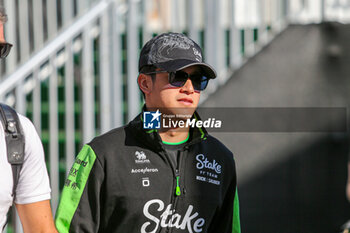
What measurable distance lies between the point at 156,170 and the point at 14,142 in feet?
1.92

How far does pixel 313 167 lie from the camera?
4.97 meters

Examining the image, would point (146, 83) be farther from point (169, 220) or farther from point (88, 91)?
point (88, 91)

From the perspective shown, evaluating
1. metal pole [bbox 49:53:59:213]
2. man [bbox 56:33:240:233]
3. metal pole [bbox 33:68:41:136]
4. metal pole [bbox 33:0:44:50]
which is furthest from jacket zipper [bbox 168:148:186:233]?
metal pole [bbox 33:0:44:50]

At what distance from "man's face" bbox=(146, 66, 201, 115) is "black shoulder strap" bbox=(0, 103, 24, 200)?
56 centimetres

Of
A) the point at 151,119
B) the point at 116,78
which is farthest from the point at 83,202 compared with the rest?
the point at 116,78

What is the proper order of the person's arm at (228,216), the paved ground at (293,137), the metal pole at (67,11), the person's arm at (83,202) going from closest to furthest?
the person's arm at (83,202) < the person's arm at (228,216) < the paved ground at (293,137) < the metal pole at (67,11)

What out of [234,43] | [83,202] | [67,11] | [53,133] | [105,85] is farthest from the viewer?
[67,11]

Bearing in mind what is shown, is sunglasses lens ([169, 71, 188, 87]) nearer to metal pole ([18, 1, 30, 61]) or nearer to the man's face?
the man's face

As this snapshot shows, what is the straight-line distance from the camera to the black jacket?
2393 mm

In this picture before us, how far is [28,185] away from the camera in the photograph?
2.34m

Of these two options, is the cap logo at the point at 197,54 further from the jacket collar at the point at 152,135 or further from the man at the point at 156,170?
the jacket collar at the point at 152,135

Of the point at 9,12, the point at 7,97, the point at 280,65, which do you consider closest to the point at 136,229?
the point at 280,65

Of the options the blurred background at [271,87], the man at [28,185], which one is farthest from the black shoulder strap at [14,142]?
the blurred background at [271,87]

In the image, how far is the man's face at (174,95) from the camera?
240 centimetres
